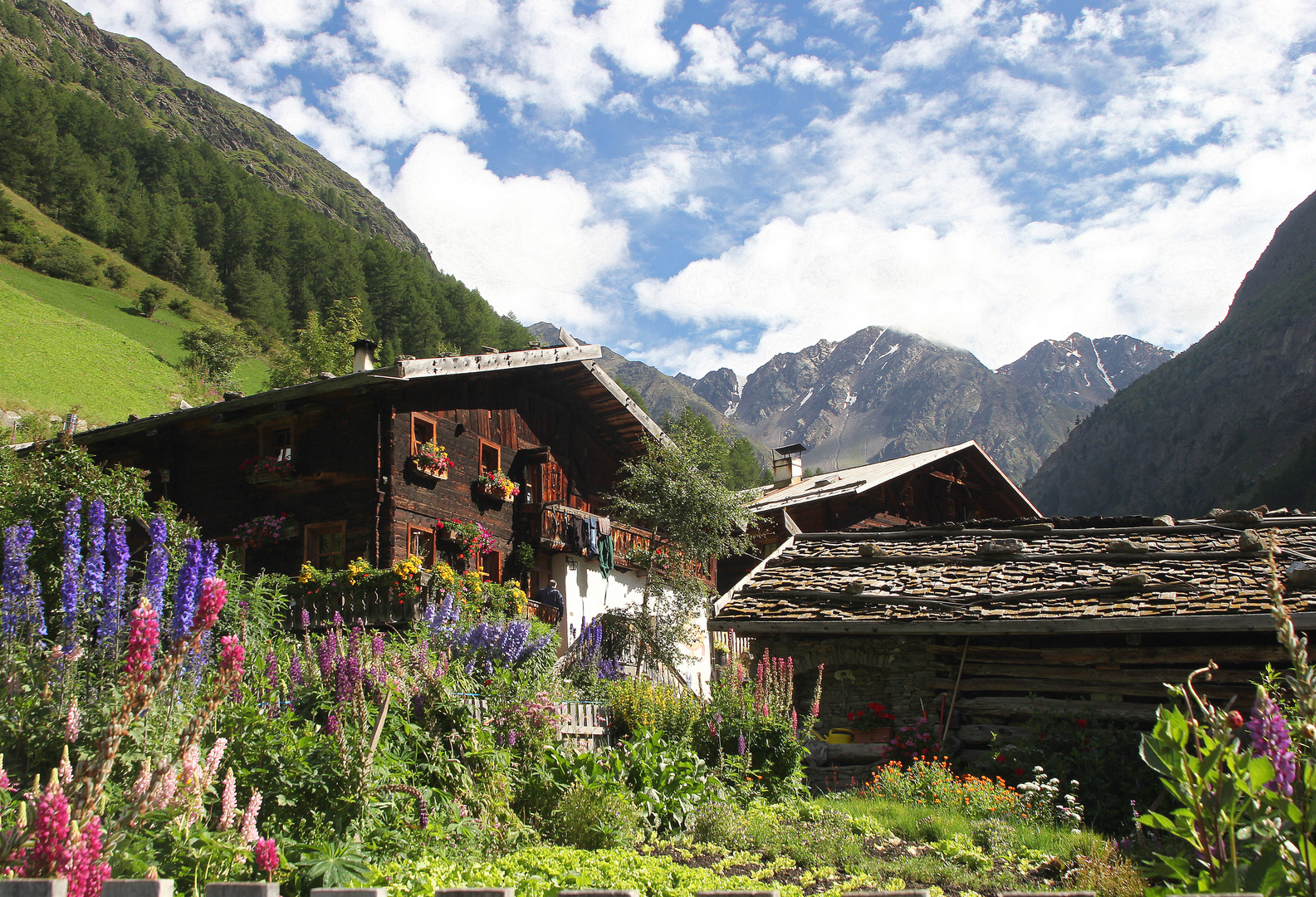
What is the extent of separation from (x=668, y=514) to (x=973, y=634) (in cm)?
834

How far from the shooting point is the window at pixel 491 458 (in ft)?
64.1

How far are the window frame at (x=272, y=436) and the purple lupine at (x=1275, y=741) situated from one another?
17274 mm

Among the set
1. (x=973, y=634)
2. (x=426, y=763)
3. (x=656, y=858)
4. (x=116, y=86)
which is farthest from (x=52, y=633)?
(x=116, y=86)

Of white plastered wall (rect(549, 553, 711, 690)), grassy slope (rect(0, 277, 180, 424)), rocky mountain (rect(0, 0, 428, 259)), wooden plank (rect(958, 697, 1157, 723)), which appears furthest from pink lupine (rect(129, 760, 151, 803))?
rocky mountain (rect(0, 0, 428, 259))

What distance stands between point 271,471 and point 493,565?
4.64 m

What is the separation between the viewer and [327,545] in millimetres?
17203

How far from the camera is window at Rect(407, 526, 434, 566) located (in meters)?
17.0

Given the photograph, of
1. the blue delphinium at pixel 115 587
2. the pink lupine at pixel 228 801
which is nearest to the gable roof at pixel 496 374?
the blue delphinium at pixel 115 587

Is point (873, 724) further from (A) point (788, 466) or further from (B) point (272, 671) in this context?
(A) point (788, 466)

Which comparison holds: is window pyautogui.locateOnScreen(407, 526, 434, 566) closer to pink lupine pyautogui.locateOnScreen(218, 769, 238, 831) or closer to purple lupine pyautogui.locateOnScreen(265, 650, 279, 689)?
purple lupine pyautogui.locateOnScreen(265, 650, 279, 689)

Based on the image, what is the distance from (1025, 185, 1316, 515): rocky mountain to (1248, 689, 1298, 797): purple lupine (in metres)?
73.5

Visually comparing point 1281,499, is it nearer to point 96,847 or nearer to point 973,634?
point 973,634

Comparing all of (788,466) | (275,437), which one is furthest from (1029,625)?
(788,466)

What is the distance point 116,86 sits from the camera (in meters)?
122
